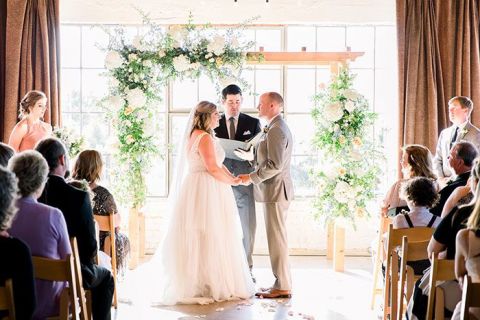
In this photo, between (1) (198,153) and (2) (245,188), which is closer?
(1) (198,153)

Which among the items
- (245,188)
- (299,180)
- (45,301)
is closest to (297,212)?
(299,180)

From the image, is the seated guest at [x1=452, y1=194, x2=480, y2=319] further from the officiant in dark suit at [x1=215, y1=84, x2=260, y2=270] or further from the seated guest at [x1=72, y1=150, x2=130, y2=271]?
the officiant in dark suit at [x1=215, y1=84, x2=260, y2=270]

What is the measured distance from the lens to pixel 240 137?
7.02 m

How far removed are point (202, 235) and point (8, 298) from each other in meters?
3.35

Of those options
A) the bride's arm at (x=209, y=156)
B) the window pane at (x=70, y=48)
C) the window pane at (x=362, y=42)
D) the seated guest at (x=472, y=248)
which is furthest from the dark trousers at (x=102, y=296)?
the window pane at (x=362, y=42)

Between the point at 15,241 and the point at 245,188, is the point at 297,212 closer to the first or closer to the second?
the point at 245,188

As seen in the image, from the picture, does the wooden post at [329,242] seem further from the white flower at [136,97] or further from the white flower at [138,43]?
the white flower at [138,43]

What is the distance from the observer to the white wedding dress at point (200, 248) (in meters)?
6.05

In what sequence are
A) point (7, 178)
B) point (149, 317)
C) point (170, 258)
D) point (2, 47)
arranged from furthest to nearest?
point (2, 47), point (170, 258), point (149, 317), point (7, 178)

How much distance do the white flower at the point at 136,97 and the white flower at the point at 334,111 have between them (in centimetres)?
190

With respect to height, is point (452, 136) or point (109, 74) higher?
point (109, 74)

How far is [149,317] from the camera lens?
5.55m

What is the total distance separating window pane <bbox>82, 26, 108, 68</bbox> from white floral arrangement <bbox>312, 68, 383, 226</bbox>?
2.96 m

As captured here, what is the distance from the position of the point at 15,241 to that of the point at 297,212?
6.20m
